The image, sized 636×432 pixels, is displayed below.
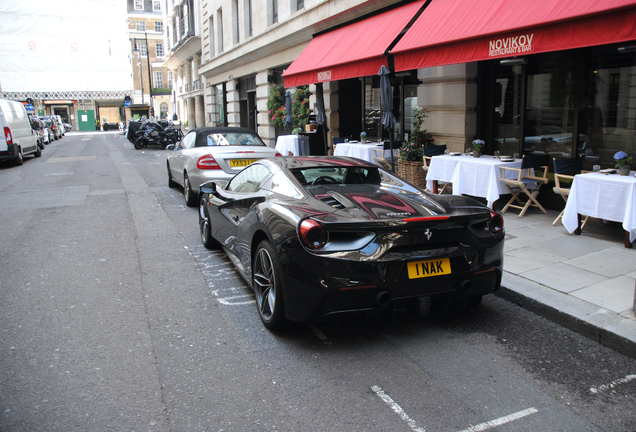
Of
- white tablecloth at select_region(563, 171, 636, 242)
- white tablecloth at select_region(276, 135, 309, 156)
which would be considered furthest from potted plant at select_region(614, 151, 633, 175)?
white tablecloth at select_region(276, 135, 309, 156)

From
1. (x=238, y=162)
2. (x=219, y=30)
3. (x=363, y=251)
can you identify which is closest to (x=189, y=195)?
(x=238, y=162)

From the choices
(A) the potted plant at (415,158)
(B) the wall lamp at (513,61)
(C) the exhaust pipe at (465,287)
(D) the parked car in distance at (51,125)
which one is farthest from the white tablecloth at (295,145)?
(D) the parked car in distance at (51,125)

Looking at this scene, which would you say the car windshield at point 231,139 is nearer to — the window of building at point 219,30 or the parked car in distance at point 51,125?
the window of building at point 219,30

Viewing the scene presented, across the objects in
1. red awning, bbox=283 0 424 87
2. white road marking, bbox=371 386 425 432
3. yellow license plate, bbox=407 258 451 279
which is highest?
red awning, bbox=283 0 424 87

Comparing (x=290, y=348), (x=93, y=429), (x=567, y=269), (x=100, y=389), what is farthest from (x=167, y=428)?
(x=567, y=269)

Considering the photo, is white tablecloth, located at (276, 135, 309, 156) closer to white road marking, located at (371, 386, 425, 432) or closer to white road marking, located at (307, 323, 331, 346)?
white road marking, located at (307, 323, 331, 346)

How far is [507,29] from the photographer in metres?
6.76

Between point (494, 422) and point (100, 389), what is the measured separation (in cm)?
245

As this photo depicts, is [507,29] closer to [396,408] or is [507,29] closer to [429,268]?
[429,268]

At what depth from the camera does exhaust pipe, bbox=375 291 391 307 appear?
3598 mm

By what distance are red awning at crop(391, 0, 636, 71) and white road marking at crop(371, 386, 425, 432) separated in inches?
185

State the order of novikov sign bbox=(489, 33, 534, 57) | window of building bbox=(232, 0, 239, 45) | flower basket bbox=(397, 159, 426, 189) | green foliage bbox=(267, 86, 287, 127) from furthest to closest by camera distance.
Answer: window of building bbox=(232, 0, 239, 45) < green foliage bbox=(267, 86, 287, 127) < flower basket bbox=(397, 159, 426, 189) < novikov sign bbox=(489, 33, 534, 57)

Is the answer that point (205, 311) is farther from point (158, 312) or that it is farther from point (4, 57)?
point (4, 57)

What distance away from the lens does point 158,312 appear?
182 inches
